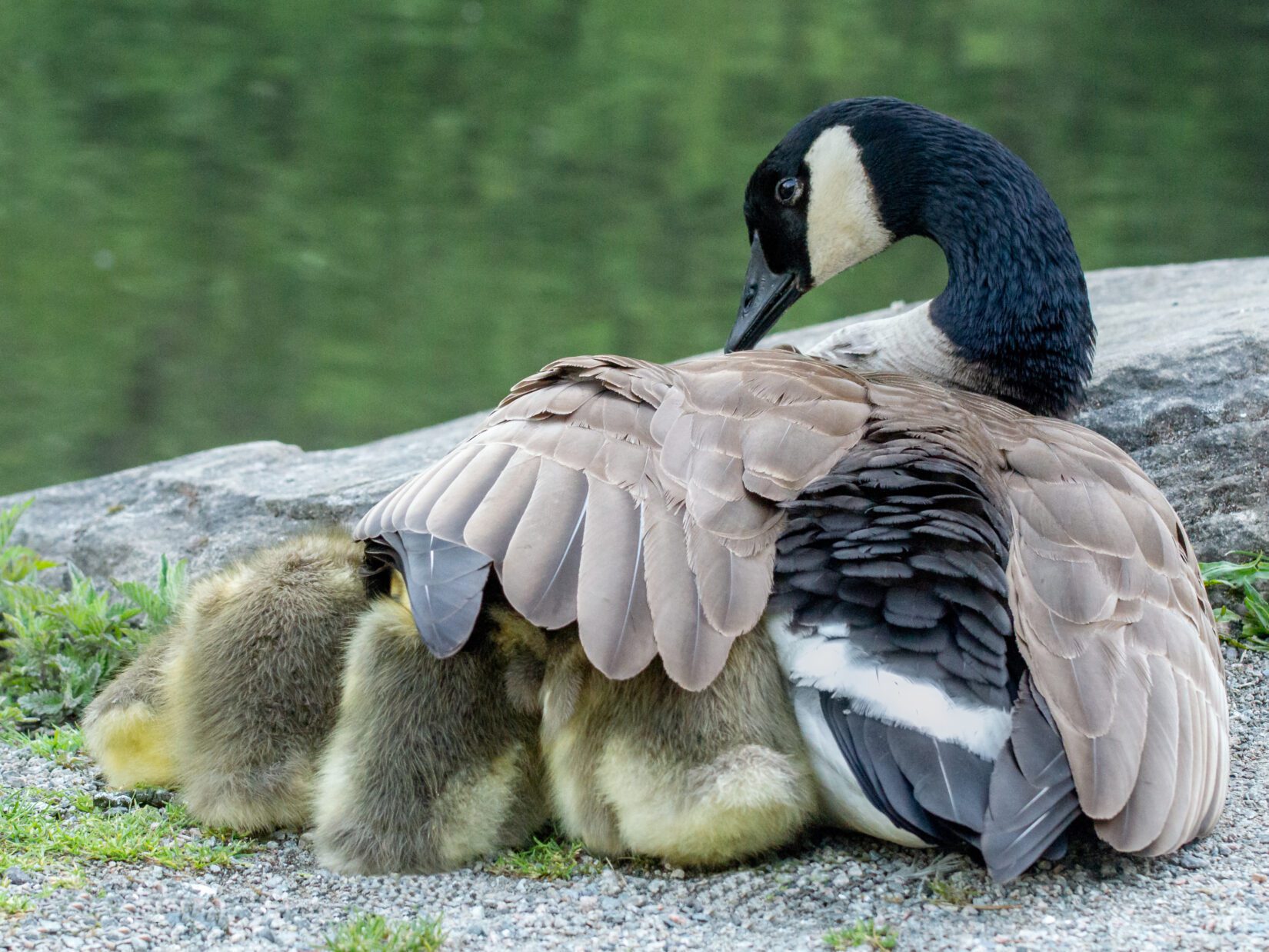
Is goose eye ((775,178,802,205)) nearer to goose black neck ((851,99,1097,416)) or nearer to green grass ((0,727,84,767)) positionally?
goose black neck ((851,99,1097,416))

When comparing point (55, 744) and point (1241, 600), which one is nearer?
point (55, 744)

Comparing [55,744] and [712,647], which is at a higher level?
[712,647]

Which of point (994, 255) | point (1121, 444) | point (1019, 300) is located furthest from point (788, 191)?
point (1121, 444)

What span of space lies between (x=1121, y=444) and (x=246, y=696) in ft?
8.94

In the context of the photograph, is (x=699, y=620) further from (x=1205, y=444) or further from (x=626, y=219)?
(x=626, y=219)

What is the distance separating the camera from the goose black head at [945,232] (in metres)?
4.15

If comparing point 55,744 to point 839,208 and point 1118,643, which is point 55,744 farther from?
point 839,208

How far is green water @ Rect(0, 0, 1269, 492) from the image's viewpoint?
10930 mm

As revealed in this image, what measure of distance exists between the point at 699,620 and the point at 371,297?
9842 millimetres

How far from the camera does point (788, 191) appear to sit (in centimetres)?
472

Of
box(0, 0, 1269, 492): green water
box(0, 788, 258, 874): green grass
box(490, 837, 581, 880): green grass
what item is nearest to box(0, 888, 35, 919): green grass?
box(0, 788, 258, 874): green grass

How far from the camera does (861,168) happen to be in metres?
4.59

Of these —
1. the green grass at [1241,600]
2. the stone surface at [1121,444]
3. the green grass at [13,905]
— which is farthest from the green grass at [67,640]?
the green grass at [1241,600]

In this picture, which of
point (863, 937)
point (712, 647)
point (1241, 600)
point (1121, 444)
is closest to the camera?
point (863, 937)
